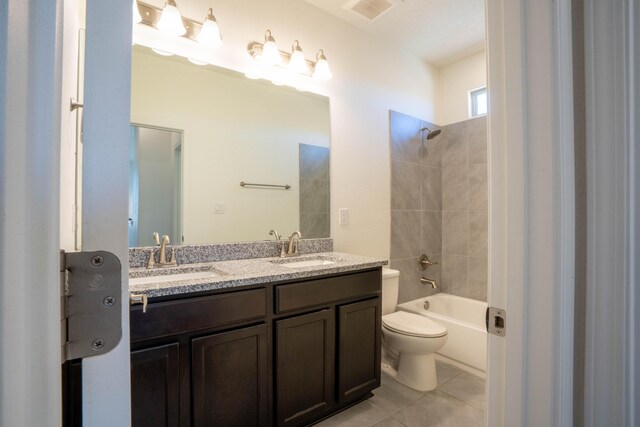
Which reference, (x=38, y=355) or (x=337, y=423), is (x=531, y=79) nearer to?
(x=38, y=355)

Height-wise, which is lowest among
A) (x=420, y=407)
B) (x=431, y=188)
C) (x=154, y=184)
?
(x=420, y=407)

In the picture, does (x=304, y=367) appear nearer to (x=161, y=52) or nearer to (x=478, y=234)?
(x=161, y=52)

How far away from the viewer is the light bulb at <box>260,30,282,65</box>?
6.18ft

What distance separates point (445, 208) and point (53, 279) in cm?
321

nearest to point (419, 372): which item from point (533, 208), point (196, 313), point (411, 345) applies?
point (411, 345)

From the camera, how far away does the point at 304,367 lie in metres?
1.55

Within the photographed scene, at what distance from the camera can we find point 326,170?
223 cm

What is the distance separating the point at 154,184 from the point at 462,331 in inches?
92.7

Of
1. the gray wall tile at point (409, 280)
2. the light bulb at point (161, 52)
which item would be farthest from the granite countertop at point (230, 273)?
the light bulb at point (161, 52)

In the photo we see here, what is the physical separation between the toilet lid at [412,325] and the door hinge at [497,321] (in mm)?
1404

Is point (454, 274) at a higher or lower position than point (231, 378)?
higher

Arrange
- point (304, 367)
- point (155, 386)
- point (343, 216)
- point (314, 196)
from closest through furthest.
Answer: point (155, 386), point (304, 367), point (314, 196), point (343, 216)

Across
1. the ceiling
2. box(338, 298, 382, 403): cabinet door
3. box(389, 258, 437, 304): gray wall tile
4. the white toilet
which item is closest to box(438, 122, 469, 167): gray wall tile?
the ceiling

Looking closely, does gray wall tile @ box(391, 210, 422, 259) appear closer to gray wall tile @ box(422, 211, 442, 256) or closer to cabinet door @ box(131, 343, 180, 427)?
gray wall tile @ box(422, 211, 442, 256)
